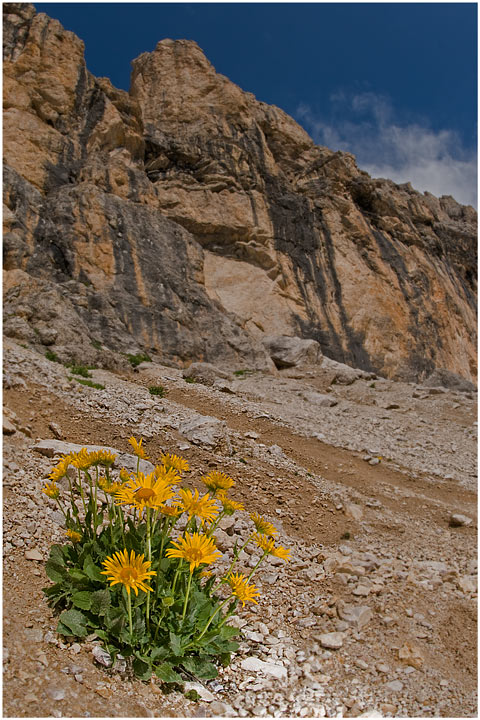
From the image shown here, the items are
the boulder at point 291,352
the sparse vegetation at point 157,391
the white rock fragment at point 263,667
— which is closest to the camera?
the white rock fragment at point 263,667

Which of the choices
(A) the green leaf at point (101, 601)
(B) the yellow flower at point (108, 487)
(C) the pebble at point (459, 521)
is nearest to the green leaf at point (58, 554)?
(A) the green leaf at point (101, 601)

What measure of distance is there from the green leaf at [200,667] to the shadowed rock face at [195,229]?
12.3 meters

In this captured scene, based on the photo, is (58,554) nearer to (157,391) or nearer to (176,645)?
(176,645)

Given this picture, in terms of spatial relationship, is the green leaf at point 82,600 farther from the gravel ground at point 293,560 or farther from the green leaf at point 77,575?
the gravel ground at point 293,560

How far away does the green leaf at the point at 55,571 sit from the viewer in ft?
10.4

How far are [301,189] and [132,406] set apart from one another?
32.3 m

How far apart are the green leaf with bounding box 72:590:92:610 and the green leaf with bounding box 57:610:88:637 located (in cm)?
5

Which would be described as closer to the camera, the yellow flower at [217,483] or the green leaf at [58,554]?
the yellow flower at [217,483]

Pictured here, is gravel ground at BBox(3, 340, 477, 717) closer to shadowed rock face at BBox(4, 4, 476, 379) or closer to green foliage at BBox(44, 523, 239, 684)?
green foliage at BBox(44, 523, 239, 684)

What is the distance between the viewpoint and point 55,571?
3211mm

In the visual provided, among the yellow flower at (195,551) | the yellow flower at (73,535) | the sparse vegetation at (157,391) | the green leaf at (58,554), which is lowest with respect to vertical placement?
the green leaf at (58,554)

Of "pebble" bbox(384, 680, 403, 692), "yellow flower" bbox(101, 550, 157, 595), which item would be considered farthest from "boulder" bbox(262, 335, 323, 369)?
"yellow flower" bbox(101, 550, 157, 595)

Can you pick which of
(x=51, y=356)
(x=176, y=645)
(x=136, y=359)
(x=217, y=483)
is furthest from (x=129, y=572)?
(x=136, y=359)

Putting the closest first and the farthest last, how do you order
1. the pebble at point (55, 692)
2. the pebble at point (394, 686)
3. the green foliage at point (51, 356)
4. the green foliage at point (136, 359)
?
the pebble at point (55, 692), the pebble at point (394, 686), the green foliage at point (51, 356), the green foliage at point (136, 359)
